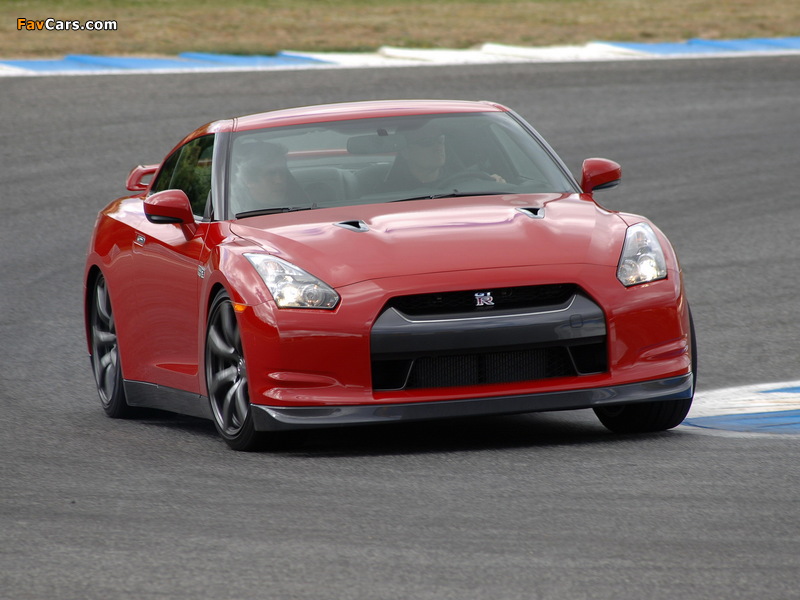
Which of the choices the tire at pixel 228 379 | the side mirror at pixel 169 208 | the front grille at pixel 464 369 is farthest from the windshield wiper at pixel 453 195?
the front grille at pixel 464 369

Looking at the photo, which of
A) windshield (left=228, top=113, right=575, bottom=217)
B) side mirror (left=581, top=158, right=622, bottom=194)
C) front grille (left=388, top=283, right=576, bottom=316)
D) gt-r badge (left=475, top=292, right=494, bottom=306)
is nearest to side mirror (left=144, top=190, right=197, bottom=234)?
windshield (left=228, top=113, right=575, bottom=217)

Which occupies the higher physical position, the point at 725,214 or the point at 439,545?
the point at 439,545

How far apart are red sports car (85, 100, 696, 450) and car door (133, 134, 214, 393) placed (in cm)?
2

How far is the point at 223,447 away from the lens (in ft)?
21.8

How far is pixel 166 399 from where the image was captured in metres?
7.50

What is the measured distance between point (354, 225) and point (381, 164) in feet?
2.70

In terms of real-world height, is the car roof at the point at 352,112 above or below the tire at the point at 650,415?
above

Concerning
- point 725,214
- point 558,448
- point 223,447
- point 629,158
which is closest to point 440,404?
point 558,448

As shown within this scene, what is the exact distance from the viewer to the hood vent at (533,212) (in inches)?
262

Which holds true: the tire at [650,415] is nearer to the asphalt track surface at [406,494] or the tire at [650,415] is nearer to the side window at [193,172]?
the asphalt track surface at [406,494]

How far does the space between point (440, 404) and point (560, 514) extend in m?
1.22

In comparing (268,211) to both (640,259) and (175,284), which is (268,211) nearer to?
(175,284)

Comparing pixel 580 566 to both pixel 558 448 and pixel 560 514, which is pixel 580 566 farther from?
pixel 558 448

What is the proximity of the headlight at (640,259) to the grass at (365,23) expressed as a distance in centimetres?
1515
